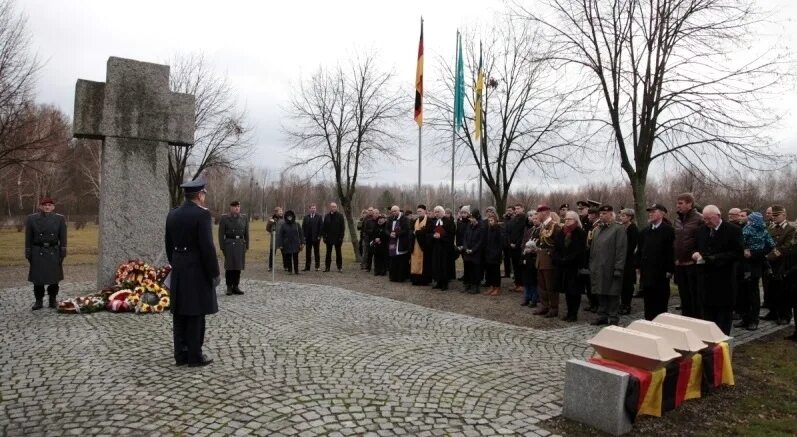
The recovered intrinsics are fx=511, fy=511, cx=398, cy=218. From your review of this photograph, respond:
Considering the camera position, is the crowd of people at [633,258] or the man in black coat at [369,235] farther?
the man in black coat at [369,235]

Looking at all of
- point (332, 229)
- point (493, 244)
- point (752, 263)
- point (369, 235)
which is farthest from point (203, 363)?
point (369, 235)

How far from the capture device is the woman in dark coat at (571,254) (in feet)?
28.7

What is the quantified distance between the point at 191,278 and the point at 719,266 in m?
6.78

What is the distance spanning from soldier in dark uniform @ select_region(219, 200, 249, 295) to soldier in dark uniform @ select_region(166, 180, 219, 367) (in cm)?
485

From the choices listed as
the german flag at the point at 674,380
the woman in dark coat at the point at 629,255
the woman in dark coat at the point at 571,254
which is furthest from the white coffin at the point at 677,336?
the woman in dark coat at the point at 629,255

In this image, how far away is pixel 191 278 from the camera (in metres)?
5.54

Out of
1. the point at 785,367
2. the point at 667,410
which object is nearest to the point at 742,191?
the point at 785,367

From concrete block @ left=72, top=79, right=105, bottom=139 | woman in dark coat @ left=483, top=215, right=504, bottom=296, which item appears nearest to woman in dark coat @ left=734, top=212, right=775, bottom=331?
woman in dark coat @ left=483, top=215, right=504, bottom=296

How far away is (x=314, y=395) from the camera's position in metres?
4.66

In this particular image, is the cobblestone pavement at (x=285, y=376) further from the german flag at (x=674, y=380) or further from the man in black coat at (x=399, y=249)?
the man in black coat at (x=399, y=249)

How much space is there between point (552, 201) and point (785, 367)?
5160 centimetres

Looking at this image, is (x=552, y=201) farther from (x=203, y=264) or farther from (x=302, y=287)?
(x=203, y=264)

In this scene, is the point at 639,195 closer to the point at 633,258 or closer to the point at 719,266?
the point at 633,258

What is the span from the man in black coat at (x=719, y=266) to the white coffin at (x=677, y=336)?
2380 mm
